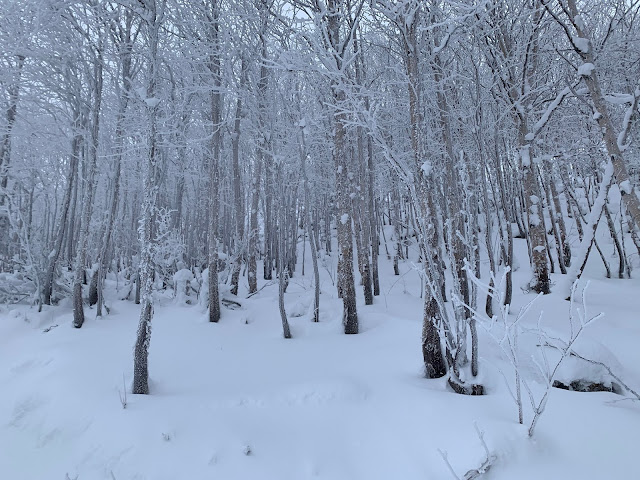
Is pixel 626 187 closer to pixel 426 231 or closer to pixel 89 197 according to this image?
Result: pixel 426 231

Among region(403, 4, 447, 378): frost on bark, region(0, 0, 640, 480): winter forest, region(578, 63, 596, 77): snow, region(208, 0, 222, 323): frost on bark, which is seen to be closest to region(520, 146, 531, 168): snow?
region(0, 0, 640, 480): winter forest

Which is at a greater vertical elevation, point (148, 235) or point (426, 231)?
point (148, 235)

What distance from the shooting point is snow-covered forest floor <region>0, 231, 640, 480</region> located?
2.73 meters

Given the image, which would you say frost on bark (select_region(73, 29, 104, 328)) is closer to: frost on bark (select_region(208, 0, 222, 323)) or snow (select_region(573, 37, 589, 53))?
frost on bark (select_region(208, 0, 222, 323))

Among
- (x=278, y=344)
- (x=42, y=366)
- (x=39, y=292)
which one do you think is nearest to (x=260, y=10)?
(x=278, y=344)

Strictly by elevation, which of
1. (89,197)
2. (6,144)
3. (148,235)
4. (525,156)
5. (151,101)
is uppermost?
(6,144)

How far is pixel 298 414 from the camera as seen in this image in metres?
3.62

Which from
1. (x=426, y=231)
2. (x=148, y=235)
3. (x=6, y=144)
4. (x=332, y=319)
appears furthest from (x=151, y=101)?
(x=6, y=144)

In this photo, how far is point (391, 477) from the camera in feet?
8.91

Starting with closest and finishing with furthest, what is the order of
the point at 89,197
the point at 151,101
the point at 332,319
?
the point at 151,101 < the point at 332,319 < the point at 89,197

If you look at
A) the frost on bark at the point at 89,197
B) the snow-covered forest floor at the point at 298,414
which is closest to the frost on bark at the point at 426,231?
the snow-covered forest floor at the point at 298,414

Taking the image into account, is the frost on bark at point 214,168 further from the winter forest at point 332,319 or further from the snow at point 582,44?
the snow at point 582,44

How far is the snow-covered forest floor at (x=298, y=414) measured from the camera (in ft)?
8.95

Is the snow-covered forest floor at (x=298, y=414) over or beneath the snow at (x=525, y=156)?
beneath
